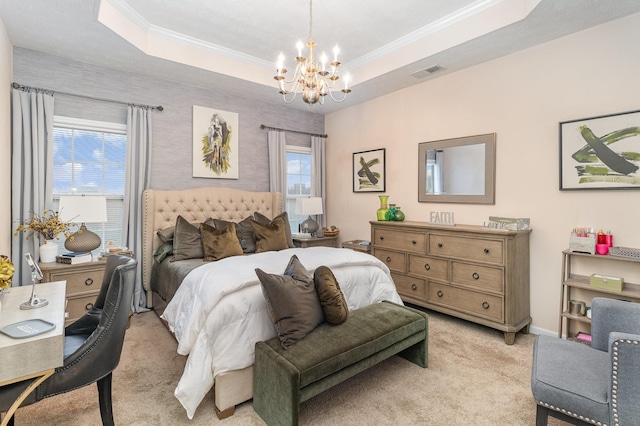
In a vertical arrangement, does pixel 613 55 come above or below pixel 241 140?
above

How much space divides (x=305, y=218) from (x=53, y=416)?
157 inches

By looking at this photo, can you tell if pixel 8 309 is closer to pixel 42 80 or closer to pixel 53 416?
pixel 53 416

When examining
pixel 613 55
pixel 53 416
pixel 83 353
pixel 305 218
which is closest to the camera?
pixel 83 353

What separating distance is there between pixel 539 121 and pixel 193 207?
4.06 m

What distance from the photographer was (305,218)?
5566 millimetres

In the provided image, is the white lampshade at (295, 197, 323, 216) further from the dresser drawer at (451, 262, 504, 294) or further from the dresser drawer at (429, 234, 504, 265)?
the dresser drawer at (451, 262, 504, 294)

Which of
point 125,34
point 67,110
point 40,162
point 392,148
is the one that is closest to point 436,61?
point 392,148

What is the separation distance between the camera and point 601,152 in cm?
Answer: 287

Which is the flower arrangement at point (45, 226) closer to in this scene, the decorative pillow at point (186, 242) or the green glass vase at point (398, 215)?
the decorative pillow at point (186, 242)

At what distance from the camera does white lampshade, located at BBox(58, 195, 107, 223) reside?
10.3 ft

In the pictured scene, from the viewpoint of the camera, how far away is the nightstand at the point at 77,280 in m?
3.04

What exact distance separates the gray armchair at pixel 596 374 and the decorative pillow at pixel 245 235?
3.01 m

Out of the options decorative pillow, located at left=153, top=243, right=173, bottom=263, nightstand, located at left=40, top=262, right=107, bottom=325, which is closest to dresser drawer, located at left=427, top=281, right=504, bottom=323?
decorative pillow, located at left=153, top=243, right=173, bottom=263

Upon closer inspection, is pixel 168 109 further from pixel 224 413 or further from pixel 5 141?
pixel 224 413
